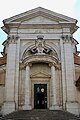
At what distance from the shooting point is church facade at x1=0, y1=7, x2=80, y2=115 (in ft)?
82.3

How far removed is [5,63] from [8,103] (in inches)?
205

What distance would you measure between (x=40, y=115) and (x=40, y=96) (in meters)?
4.61

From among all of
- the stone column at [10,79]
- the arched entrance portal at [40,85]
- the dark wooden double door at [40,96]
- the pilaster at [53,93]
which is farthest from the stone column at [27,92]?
the pilaster at [53,93]

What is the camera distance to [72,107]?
24.4m

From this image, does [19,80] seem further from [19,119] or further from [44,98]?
[19,119]

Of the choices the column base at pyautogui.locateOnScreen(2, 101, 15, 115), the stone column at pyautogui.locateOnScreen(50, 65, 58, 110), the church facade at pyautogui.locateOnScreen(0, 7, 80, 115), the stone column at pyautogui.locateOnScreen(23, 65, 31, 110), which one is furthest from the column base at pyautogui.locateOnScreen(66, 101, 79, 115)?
the column base at pyautogui.locateOnScreen(2, 101, 15, 115)

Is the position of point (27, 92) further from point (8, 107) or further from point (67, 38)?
point (67, 38)

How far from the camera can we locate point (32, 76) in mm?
26219

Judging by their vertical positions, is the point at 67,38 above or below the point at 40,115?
above

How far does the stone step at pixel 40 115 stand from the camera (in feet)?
68.3

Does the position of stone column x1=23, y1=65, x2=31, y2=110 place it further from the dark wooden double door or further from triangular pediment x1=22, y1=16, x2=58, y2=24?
triangular pediment x1=22, y1=16, x2=58, y2=24

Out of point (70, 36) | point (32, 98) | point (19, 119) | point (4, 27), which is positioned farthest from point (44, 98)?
point (4, 27)

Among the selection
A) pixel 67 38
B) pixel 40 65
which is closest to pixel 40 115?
pixel 40 65

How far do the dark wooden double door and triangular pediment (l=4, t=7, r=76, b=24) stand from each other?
8.23 m
